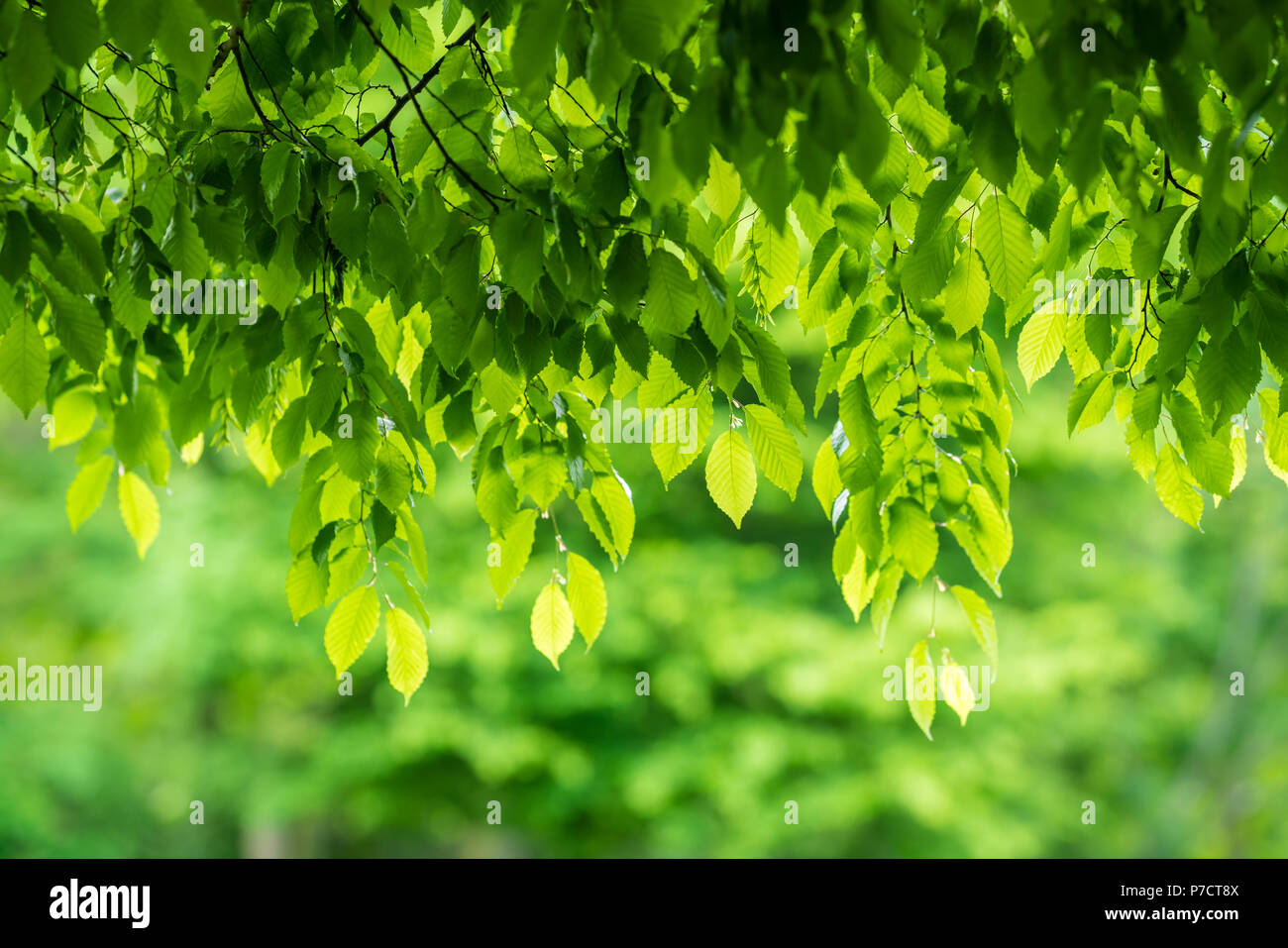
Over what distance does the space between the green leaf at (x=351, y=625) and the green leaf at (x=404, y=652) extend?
3 centimetres

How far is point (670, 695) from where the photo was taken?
7.27 m

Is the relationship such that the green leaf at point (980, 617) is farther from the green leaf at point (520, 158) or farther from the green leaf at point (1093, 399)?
the green leaf at point (520, 158)

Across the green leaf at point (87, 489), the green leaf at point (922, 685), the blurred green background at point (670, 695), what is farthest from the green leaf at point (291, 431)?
the blurred green background at point (670, 695)

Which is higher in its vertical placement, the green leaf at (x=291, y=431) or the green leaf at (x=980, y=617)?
the green leaf at (x=291, y=431)

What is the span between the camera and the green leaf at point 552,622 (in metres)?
1.91

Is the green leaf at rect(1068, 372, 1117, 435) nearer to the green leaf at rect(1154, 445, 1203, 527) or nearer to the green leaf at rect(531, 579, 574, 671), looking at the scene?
the green leaf at rect(1154, 445, 1203, 527)

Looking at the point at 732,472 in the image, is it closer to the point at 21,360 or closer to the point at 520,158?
the point at 520,158

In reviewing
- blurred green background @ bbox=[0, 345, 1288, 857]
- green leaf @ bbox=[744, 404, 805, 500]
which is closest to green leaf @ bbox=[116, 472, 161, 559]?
green leaf @ bbox=[744, 404, 805, 500]

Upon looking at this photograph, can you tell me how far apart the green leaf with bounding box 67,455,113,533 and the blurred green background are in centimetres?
448

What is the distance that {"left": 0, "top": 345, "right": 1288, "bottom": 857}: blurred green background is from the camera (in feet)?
23.3

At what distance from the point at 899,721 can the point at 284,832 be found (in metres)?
4.57

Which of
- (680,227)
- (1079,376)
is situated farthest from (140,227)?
(1079,376)

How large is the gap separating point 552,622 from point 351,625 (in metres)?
0.33
